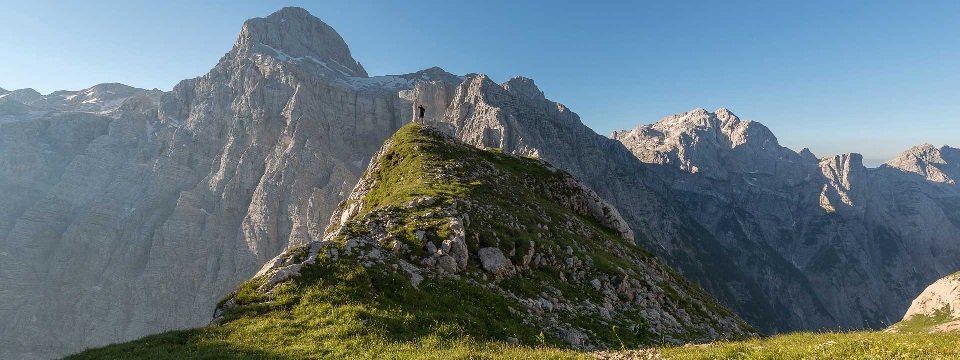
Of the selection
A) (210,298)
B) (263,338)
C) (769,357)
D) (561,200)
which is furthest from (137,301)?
(769,357)

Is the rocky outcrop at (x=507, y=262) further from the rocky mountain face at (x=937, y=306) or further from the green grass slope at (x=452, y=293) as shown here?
the rocky mountain face at (x=937, y=306)

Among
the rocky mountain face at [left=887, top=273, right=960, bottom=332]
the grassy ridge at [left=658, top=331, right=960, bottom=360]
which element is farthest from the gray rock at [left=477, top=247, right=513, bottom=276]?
the rocky mountain face at [left=887, top=273, right=960, bottom=332]

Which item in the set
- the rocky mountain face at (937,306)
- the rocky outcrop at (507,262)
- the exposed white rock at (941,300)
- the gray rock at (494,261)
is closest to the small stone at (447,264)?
the rocky outcrop at (507,262)

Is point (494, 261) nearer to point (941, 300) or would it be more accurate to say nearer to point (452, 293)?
point (452, 293)

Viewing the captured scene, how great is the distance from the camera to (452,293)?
73.4ft

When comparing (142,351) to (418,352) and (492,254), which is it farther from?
(492,254)

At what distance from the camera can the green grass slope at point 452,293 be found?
16.6 m

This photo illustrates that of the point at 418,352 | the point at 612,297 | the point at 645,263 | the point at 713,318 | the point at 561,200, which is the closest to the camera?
the point at 418,352

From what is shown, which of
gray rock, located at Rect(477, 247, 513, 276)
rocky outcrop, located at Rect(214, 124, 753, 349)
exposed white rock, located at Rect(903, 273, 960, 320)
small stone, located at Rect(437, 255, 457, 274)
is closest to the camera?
rocky outcrop, located at Rect(214, 124, 753, 349)

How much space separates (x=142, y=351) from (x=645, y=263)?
38392 millimetres

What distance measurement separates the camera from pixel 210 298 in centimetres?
19338

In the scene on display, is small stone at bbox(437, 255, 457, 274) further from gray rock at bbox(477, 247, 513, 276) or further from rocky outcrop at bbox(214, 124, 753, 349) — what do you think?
gray rock at bbox(477, 247, 513, 276)

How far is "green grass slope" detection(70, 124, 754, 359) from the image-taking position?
1662 centimetres

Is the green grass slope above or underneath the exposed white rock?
above
